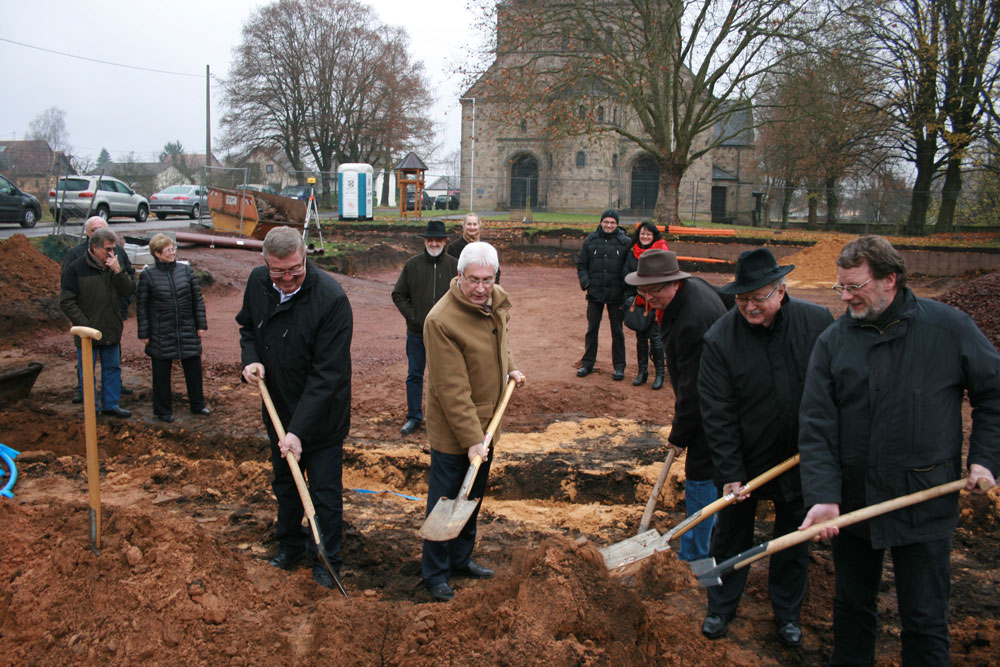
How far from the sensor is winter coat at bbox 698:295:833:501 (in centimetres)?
350

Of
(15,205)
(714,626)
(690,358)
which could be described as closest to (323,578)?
(714,626)

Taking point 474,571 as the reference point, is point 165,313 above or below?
above

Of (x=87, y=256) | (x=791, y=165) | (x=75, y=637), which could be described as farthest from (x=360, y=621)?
(x=791, y=165)

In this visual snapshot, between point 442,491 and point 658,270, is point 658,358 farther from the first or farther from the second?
point 442,491

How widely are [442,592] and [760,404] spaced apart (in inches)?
76.8

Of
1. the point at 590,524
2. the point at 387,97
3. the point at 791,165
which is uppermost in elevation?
the point at 387,97

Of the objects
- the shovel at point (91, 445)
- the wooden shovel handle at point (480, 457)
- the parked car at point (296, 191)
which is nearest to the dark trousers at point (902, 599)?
the wooden shovel handle at point (480, 457)

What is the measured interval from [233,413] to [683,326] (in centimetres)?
512

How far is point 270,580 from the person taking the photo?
4.02 meters

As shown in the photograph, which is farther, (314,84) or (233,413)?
(314,84)

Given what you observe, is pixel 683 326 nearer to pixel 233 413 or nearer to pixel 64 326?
pixel 233 413

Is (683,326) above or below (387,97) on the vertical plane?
below

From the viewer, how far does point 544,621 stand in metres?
3.32

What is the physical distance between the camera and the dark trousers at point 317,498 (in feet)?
13.5
